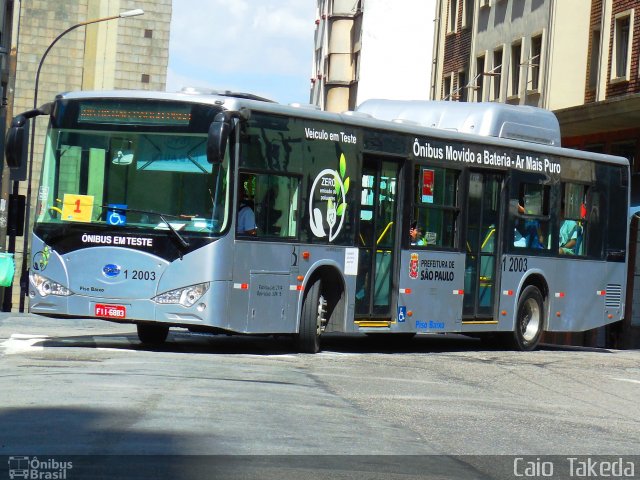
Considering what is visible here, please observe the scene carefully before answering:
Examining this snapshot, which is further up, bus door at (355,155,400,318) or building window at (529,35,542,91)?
building window at (529,35,542,91)

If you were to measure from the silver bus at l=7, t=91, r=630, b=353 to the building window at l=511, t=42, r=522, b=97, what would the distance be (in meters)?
19.3

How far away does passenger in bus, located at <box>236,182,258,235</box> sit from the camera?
1656 cm

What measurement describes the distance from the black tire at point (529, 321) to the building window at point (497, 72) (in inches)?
824

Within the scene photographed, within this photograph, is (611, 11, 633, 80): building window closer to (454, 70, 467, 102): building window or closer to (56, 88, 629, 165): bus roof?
(56, 88, 629, 165): bus roof

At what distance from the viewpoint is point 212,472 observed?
775cm

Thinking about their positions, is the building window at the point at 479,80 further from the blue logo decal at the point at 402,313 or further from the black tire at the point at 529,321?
the blue logo decal at the point at 402,313

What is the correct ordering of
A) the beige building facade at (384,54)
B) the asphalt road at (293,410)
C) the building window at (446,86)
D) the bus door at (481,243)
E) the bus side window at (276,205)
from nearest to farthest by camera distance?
the asphalt road at (293,410), the bus side window at (276,205), the bus door at (481,243), the building window at (446,86), the beige building facade at (384,54)

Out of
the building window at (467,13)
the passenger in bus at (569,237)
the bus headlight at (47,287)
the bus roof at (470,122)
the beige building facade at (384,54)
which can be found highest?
the beige building facade at (384,54)

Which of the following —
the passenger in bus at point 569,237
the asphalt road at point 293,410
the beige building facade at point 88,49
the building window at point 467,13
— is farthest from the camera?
the beige building facade at point 88,49

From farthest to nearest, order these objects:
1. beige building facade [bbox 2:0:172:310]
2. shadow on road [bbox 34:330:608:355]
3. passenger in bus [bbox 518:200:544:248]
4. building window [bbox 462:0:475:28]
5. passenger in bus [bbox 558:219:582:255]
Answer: beige building facade [bbox 2:0:172:310] → building window [bbox 462:0:475:28] → passenger in bus [bbox 558:219:582:255] → passenger in bus [bbox 518:200:544:248] → shadow on road [bbox 34:330:608:355]

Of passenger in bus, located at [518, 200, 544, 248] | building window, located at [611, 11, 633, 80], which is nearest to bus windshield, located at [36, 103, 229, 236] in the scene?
passenger in bus, located at [518, 200, 544, 248]

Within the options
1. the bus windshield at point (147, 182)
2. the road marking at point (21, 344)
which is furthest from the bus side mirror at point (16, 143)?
the road marking at point (21, 344)

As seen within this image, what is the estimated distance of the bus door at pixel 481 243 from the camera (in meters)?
20.5

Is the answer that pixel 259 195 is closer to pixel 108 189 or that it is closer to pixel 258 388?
pixel 108 189
